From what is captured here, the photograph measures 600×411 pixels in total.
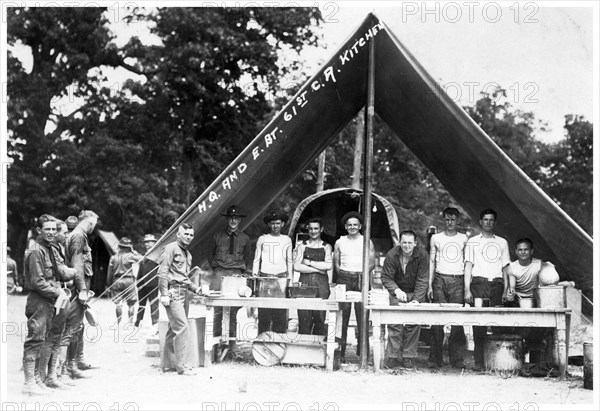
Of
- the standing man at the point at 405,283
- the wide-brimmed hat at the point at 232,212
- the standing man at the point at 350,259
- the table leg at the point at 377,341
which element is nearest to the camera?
the table leg at the point at 377,341

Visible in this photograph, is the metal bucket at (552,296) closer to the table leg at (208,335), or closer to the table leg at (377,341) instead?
the table leg at (377,341)

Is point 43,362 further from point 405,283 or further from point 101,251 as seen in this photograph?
point 101,251

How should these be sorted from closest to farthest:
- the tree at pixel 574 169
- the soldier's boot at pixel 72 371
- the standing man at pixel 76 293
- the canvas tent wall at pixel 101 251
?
the standing man at pixel 76 293, the soldier's boot at pixel 72 371, the canvas tent wall at pixel 101 251, the tree at pixel 574 169

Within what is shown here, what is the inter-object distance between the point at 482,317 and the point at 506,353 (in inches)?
21.7

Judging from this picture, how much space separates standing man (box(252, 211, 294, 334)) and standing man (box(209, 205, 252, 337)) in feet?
0.57

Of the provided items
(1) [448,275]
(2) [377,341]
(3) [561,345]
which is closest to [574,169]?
(1) [448,275]

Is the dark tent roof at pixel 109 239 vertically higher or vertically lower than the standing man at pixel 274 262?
higher

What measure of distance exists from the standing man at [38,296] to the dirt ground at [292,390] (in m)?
0.20

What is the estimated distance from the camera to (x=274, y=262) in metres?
7.60

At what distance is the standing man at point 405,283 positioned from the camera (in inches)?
267

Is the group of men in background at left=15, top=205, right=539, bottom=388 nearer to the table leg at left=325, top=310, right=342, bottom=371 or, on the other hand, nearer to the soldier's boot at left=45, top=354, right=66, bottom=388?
the soldier's boot at left=45, top=354, right=66, bottom=388

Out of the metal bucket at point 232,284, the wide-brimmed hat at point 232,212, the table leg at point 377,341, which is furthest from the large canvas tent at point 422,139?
the table leg at point 377,341

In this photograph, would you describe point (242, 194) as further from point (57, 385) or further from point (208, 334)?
point (57, 385)

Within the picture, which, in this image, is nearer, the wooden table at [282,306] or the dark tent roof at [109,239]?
the wooden table at [282,306]
